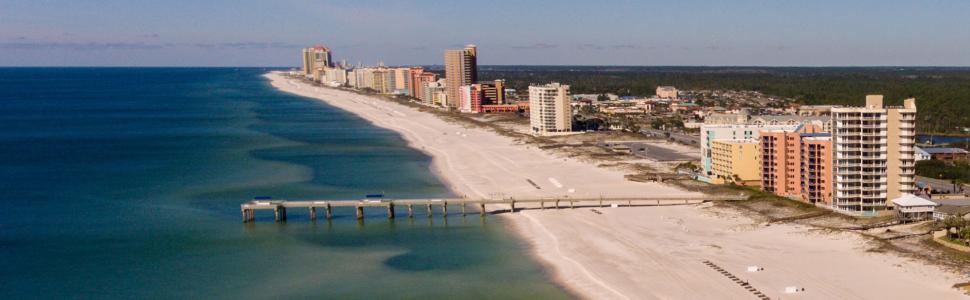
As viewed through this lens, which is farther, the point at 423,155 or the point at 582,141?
the point at 582,141

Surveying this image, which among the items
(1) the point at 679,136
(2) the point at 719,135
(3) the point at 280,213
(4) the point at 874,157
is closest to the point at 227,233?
(3) the point at 280,213

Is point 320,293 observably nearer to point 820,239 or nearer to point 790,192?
point 820,239

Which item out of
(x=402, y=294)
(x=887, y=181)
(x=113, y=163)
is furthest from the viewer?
(x=113, y=163)

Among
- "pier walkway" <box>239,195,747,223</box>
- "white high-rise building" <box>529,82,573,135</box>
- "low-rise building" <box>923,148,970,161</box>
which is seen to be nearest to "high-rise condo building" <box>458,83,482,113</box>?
"white high-rise building" <box>529,82,573,135</box>

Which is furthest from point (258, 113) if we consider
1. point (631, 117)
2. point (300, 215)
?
point (300, 215)

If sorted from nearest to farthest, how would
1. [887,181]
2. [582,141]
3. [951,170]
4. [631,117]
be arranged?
1. [887,181]
2. [951,170]
3. [582,141]
4. [631,117]

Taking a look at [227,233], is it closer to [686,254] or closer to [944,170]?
[686,254]
